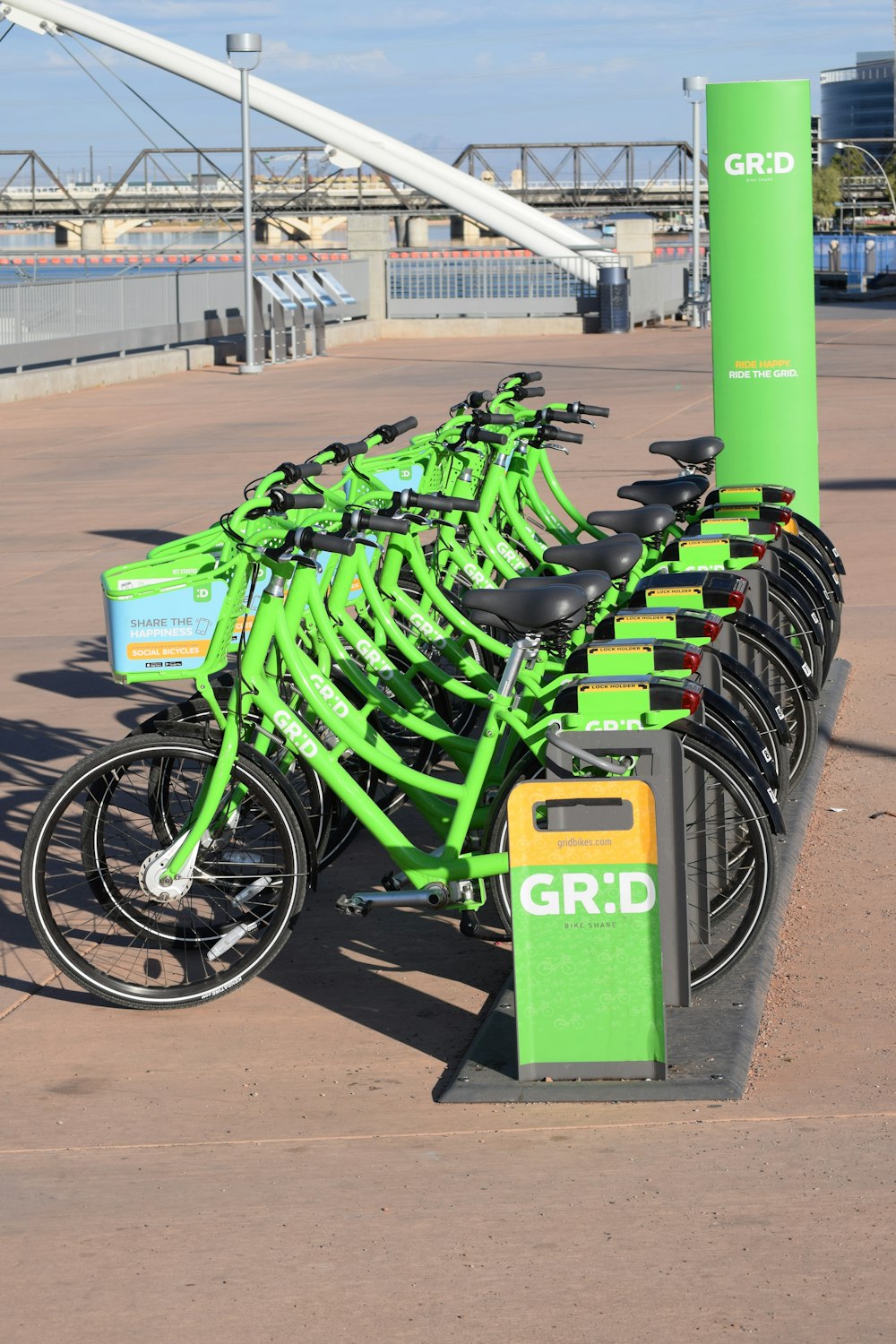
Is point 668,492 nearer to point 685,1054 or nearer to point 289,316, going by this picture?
point 685,1054

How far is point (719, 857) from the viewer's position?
5094 mm

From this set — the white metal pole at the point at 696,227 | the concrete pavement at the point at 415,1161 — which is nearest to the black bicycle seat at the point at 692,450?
the concrete pavement at the point at 415,1161

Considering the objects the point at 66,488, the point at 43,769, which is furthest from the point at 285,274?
the point at 43,769

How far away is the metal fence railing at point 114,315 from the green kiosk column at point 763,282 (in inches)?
697

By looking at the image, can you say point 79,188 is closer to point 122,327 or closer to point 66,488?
point 122,327

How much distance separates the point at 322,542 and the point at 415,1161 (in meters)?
1.52

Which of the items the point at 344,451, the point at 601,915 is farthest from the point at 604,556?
the point at 601,915

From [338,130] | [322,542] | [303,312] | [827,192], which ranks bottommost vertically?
[322,542]

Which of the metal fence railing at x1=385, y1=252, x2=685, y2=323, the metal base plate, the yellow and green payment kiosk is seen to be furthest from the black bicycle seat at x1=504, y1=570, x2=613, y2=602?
the metal fence railing at x1=385, y1=252, x2=685, y2=323

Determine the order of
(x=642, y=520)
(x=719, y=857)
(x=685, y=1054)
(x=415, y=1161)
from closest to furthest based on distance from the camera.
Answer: (x=415, y=1161), (x=685, y=1054), (x=719, y=857), (x=642, y=520)

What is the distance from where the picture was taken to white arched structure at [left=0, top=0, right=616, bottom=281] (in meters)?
45.0

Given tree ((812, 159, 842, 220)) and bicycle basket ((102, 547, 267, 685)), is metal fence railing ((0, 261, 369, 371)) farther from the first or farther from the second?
tree ((812, 159, 842, 220))

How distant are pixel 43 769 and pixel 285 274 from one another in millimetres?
26640

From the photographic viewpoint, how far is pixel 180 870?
4922mm
